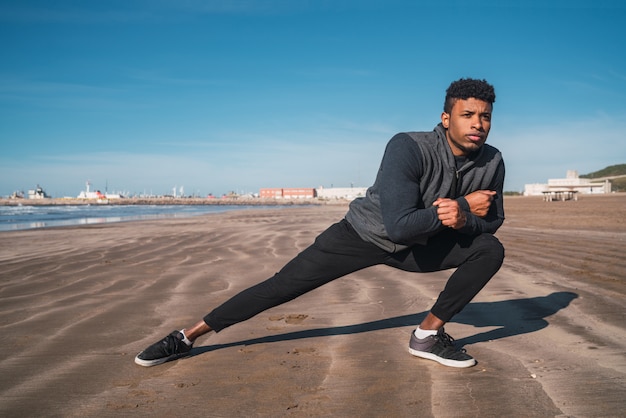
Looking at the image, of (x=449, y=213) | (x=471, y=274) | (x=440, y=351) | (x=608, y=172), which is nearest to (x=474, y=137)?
(x=449, y=213)

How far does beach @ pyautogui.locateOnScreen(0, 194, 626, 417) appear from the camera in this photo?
2.27 meters

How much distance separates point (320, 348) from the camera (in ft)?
10.3

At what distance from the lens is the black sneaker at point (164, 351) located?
9.40 feet

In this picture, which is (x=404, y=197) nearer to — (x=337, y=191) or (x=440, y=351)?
(x=440, y=351)

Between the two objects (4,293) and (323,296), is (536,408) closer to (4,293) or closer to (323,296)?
(323,296)

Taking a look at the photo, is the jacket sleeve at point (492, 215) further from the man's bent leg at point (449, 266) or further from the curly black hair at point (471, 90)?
the curly black hair at point (471, 90)

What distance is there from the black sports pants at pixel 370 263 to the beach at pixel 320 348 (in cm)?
34

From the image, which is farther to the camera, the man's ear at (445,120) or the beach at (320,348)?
the man's ear at (445,120)

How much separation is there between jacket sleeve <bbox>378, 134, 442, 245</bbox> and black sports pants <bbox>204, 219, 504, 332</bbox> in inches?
10.6

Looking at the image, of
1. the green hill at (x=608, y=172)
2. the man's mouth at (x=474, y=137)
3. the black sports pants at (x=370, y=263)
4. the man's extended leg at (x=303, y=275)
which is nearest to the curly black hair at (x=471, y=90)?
the man's mouth at (x=474, y=137)

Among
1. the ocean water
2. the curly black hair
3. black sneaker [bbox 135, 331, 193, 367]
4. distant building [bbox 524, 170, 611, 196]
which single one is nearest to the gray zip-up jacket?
the curly black hair

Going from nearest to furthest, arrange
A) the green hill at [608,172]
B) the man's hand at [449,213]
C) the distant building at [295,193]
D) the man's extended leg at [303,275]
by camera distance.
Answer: the man's hand at [449,213] < the man's extended leg at [303,275] < the green hill at [608,172] < the distant building at [295,193]

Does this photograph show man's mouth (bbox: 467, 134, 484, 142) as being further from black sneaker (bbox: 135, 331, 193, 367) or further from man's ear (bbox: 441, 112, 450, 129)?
black sneaker (bbox: 135, 331, 193, 367)

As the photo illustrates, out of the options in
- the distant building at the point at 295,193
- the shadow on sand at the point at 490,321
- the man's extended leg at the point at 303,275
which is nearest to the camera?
the man's extended leg at the point at 303,275
